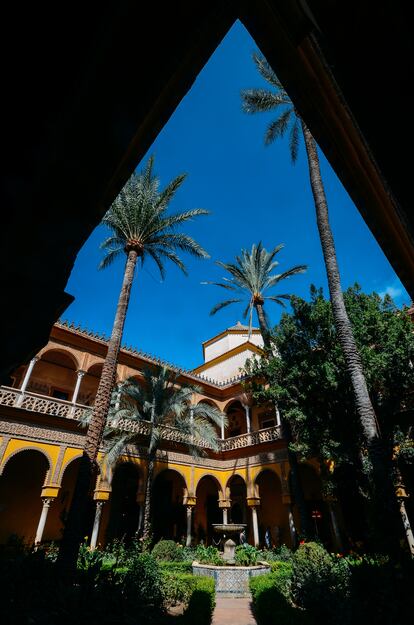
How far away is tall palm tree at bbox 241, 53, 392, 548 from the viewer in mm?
8367

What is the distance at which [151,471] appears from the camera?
1431cm

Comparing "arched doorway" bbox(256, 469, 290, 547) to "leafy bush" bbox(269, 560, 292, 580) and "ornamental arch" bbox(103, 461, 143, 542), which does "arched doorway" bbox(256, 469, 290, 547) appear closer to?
"leafy bush" bbox(269, 560, 292, 580)

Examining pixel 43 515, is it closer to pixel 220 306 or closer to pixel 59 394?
pixel 59 394

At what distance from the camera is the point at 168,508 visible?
61.2ft

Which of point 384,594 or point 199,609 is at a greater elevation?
point 384,594

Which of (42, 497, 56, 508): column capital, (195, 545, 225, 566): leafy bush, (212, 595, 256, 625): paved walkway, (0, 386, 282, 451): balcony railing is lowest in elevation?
(212, 595, 256, 625): paved walkway

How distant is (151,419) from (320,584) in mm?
9193

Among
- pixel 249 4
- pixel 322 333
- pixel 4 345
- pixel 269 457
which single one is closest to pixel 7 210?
pixel 4 345

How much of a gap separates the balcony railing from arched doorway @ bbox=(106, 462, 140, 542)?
2536 millimetres

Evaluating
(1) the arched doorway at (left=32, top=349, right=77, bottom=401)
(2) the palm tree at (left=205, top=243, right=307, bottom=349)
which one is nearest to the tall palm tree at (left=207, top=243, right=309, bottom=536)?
(2) the palm tree at (left=205, top=243, right=307, bottom=349)

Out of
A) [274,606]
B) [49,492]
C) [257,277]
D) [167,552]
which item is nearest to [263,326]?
[257,277]

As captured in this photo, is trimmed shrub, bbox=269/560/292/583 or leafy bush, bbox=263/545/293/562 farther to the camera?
leafy bush, bbox=263/545/293/562

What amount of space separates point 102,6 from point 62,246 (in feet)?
2.12

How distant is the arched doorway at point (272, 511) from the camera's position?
56.3ft
